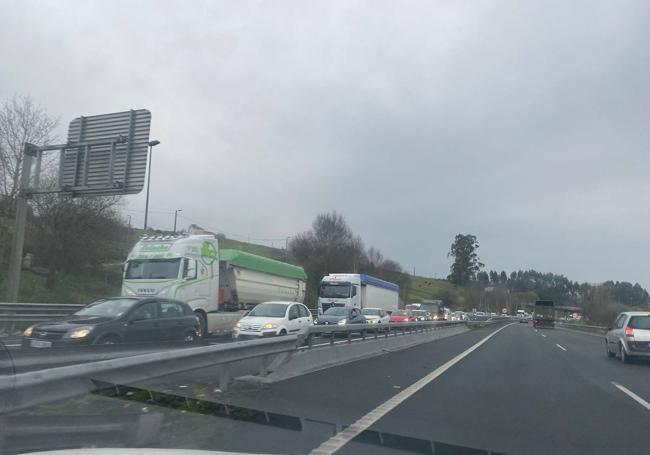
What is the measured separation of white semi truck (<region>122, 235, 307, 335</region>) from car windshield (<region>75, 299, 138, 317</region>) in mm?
7117

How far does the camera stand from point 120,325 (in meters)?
13.6

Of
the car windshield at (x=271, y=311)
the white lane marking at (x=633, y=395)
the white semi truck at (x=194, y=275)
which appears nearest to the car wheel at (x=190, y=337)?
the car windshield at (x=271, y=311)

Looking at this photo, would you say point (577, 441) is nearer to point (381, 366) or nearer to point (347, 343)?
point (381, 366)

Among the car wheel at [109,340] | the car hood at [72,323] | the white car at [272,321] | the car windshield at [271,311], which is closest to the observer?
the car hood at [72,323]

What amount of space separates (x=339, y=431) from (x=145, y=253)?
16115mm

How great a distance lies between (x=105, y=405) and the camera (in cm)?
812

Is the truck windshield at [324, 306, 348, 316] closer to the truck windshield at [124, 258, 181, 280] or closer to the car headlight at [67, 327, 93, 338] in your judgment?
the truck windshield at [124, 258, 181, 280]

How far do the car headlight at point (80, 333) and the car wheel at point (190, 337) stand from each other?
3550 mm

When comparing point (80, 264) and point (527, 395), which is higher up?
point (80, 264)

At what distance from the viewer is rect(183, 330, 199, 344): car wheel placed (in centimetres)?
1603

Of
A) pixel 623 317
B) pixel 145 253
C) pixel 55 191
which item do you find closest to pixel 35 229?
pixel 55 191

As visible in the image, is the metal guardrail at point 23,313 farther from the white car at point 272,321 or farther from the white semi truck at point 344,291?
the white semi truck at point 344,291

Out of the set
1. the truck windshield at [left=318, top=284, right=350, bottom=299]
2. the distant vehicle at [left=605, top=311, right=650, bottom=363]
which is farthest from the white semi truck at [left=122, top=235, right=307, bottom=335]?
the distant vehicle at [left=605, top=311, right=650, bottom=363]

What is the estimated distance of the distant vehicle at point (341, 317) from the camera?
27469 millimetres
